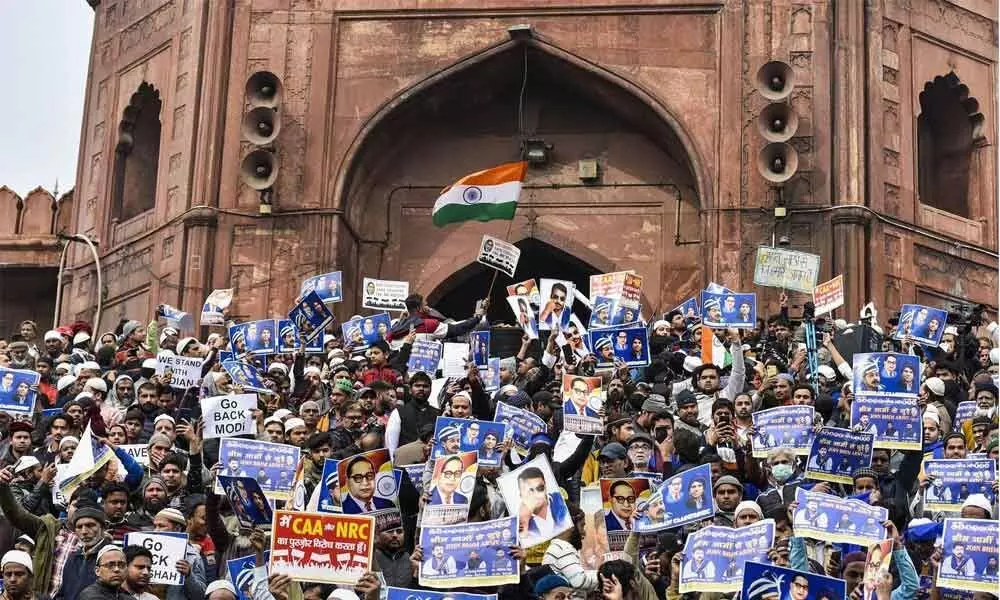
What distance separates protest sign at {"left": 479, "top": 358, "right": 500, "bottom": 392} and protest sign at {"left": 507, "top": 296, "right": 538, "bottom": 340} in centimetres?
138

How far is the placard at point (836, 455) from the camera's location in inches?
591

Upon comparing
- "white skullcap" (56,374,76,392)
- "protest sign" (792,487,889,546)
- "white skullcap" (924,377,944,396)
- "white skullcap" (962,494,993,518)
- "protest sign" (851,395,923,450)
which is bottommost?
"protest sign" (792,487,889,546)

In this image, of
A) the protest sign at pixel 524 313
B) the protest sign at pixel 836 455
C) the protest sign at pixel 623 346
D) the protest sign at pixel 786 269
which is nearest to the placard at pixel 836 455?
the protest sign at pixel 836 455

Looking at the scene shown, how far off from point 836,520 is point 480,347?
7315mm

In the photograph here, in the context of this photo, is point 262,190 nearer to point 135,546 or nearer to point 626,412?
point 626,412

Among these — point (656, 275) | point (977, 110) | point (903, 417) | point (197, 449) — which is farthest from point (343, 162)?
point (903, 417)

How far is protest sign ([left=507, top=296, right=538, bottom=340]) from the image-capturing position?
21391mm

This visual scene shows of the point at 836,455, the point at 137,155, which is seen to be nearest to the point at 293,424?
the point at 836,455

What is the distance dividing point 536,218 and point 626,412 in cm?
1028

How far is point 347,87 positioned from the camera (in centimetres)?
2852

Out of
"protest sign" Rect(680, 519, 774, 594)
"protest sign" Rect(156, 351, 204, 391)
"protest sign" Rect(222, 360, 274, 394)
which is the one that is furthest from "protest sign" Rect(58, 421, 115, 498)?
"protest sign" Rect(156, 351, 204, 391)

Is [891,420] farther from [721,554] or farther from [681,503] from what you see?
[721,554]

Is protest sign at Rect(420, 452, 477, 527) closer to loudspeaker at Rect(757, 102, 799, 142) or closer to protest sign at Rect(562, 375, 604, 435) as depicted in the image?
protest sign at Rect(562, 375, 604, 435)

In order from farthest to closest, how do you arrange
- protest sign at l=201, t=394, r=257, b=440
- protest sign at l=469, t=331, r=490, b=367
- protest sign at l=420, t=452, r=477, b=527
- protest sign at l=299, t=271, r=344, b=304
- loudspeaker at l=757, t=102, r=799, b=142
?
1. loudspeaker at l=757, t=102, r=799, b=142
2. protest sign at l=299, t=271, r=344, b=304
3. protest sign at l=469, t=331, r=490, b=367
4. protest sign at l=201, t=394, r=257, b=440
5. protest sign at l=420, t=452, r=477, b=527
